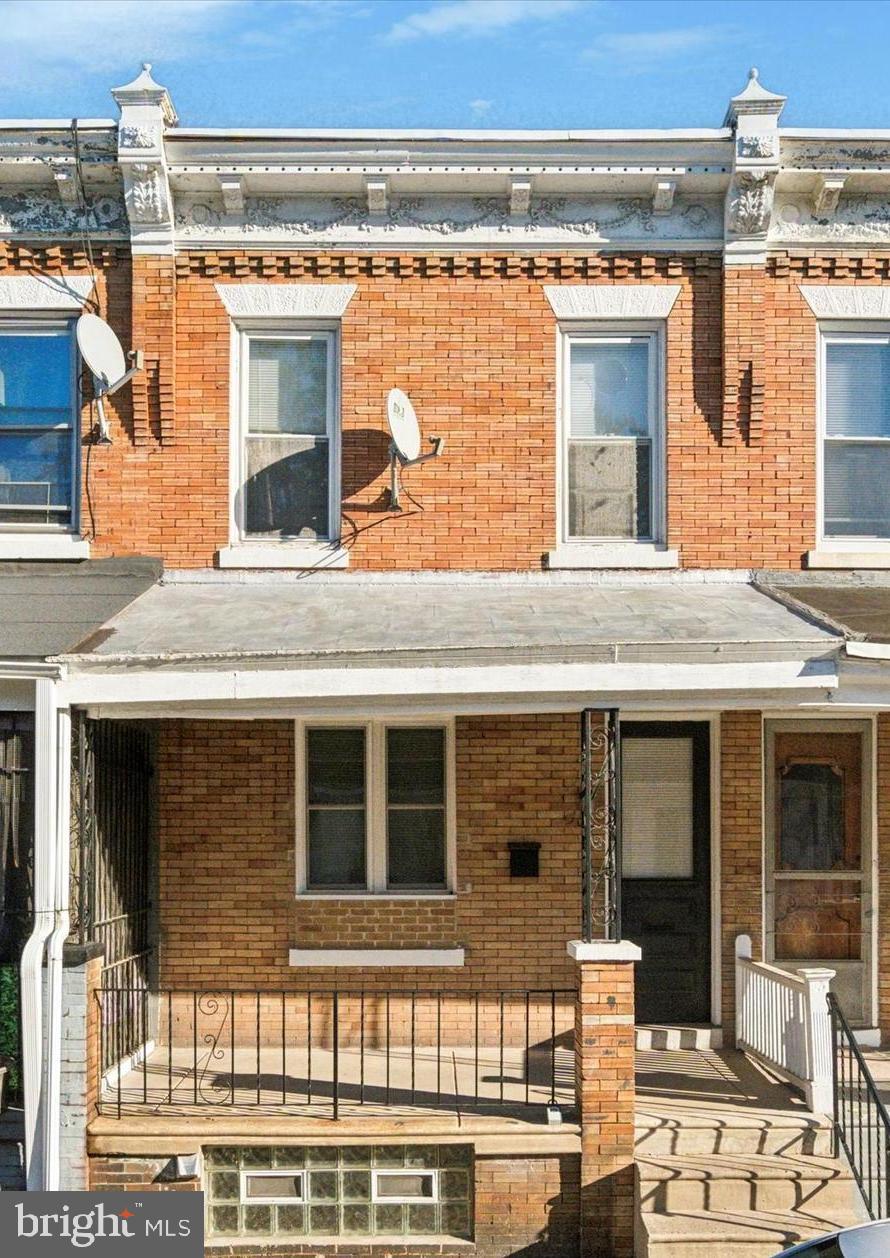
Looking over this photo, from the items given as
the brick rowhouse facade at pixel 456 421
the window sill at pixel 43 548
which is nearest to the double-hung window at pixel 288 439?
the brick rowhouse facade at pixel 456 421

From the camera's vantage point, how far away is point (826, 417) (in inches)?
428

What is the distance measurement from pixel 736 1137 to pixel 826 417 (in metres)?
5.32

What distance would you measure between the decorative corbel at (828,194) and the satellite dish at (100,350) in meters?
5.26

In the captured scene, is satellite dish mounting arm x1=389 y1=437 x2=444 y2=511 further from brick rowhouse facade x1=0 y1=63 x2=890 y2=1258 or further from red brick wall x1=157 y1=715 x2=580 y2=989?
red brick wall x1=157 y1=715 x2=580 y2=989

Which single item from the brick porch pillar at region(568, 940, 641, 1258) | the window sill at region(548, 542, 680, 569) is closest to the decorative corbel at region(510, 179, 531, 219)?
the window sill at region(548, 542, 680, 569)

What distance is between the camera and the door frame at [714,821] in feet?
34.5

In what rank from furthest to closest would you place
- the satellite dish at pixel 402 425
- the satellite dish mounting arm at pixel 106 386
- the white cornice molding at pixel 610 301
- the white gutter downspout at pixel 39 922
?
the white cornice molding at pixel 610 301
the satellite dish mounting arm at pixel 106 386
the satellite dish at pixel 402 425
the white gutter downspout at pixel 39 922

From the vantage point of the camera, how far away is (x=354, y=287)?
1079cm

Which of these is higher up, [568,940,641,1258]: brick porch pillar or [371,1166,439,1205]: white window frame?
[568,940,641,1258]: brick porch pillar

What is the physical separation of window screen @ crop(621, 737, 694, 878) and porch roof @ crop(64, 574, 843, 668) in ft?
4.14

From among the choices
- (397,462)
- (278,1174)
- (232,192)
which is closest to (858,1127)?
(278,1174)

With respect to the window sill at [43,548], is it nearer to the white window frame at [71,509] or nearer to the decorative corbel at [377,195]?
the white window frame at [71,509]

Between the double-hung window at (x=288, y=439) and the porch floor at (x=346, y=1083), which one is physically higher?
the double-hung window at (x=288, y=439)

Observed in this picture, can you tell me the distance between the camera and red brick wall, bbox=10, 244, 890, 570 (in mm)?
10656
